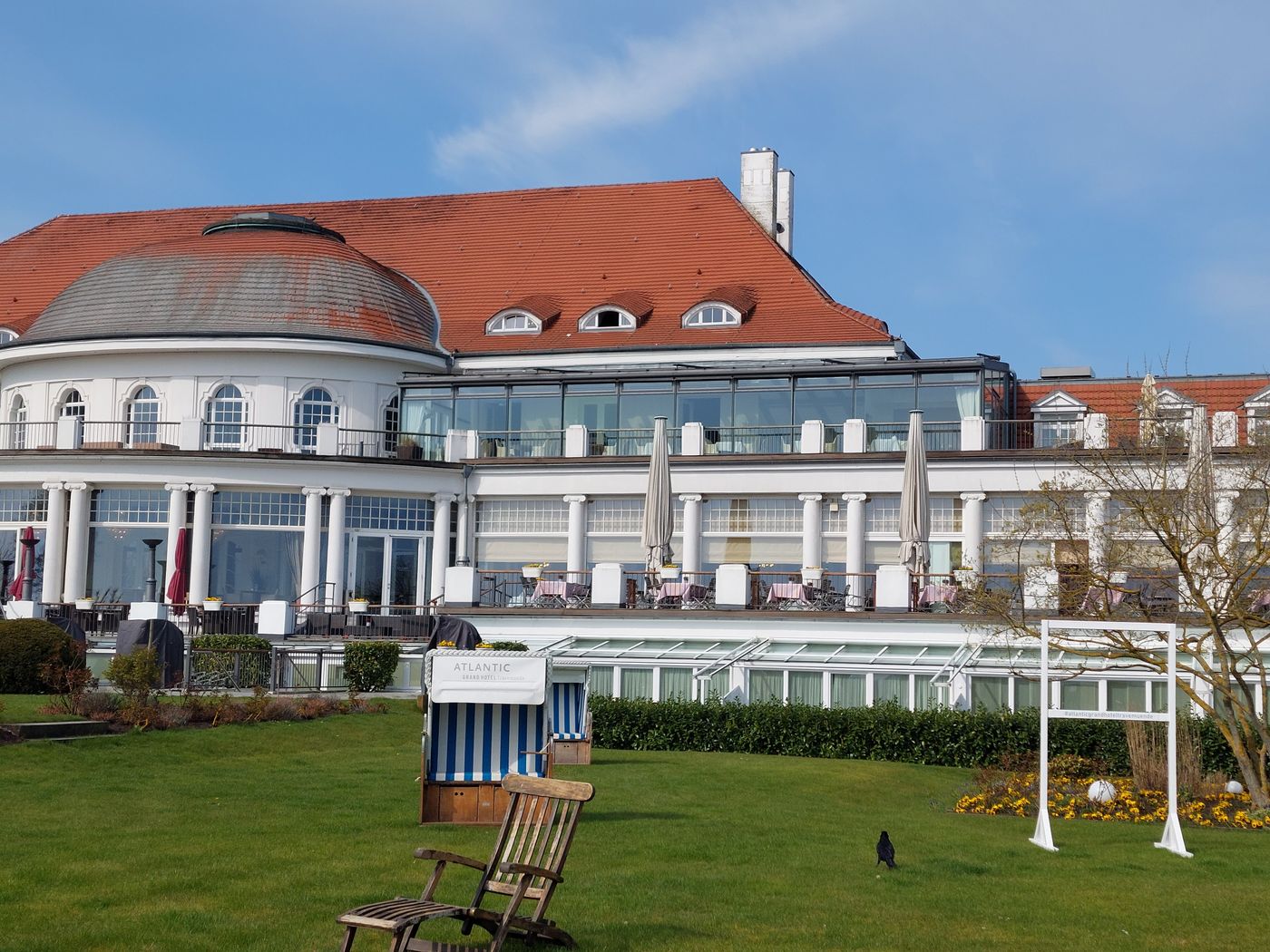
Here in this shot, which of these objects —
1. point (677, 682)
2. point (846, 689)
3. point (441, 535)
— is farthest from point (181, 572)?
point (846, 689)

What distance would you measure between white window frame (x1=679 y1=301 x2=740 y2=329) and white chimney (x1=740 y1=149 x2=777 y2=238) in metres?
7.34

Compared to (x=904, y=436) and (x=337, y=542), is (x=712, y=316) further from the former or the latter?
(x=337, y=542)

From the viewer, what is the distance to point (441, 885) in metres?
10.9

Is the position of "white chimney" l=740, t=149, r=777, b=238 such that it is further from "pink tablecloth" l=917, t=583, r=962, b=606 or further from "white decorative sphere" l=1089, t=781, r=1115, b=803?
"white decorative sphere" l=1089, t=781, r=1115, b=803

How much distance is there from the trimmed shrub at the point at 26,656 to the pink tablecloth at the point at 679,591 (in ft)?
39.7

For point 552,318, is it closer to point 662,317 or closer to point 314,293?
point 662,317

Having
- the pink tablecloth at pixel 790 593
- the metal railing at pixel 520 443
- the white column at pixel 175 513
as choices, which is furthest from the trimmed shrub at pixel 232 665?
the metal railing at pixel 520 443

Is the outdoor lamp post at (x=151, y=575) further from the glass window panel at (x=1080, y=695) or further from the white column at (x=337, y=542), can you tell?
the glass window panel at (x=1080, y=695)

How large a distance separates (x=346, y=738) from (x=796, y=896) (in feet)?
36.5

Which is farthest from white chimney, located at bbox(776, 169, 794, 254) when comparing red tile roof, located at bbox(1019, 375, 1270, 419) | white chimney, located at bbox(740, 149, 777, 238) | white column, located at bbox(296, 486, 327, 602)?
white column, located at bbox(296, 486, 327, 602)

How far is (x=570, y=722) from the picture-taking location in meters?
19.2

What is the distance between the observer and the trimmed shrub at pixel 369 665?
26.1 meters

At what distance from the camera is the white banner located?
14.1 metres

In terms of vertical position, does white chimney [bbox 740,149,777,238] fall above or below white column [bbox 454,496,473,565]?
above
